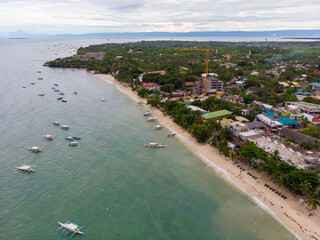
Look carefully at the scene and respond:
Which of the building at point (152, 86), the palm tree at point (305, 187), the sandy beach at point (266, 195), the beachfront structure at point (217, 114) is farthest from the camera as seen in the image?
the building at point (152, 86)

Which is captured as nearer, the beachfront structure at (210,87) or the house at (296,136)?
the house at (296,136)

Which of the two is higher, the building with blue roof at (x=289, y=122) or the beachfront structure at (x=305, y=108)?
the beachfront structure at (x=305, y=108)

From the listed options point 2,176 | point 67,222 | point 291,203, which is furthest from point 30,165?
point 291,203

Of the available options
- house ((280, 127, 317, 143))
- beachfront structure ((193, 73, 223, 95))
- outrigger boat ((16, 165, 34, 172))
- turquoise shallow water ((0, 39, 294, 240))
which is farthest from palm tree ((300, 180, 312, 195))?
beachfront structure ((193, 73, 223, 95))

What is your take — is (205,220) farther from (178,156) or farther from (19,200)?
(19,200)

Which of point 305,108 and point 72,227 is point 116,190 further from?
point 305,108

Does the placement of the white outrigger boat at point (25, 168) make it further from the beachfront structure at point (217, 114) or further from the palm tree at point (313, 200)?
the palm tree at point (313, 200)

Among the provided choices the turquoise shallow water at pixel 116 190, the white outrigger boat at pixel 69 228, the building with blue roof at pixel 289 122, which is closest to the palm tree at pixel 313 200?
the turquoise shallow water at pixel 116 190
